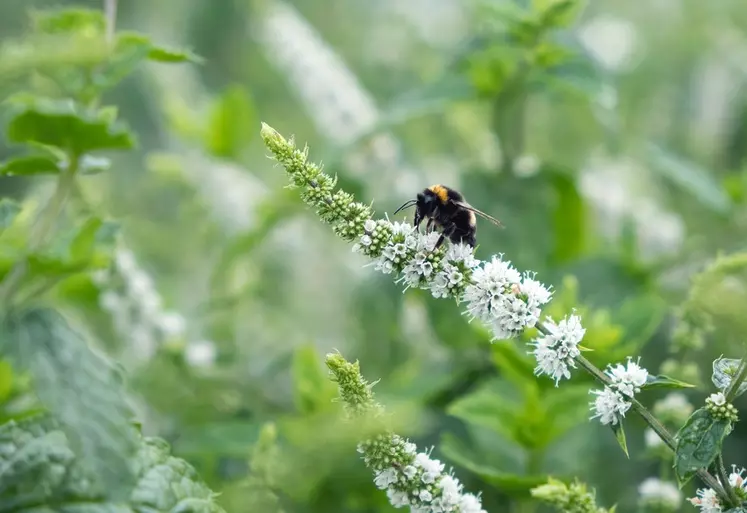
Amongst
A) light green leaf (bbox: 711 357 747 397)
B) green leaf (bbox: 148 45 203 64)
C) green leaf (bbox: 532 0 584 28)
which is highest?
green leaf (bbox: 532 0 584 28)

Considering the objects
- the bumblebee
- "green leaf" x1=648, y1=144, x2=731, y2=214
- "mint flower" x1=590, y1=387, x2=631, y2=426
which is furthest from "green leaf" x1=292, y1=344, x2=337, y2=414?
"green leaf" x1=648, y1=144, x2=731, y2=214

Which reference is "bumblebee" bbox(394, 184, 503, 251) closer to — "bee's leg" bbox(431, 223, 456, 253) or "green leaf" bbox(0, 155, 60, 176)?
"bee's leg" bbox(431, 223, 456, 253)

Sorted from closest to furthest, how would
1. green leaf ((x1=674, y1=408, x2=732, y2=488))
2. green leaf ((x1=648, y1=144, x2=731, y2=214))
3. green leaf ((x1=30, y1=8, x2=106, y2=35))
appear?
green leaf ((x1=674, y1=408, x2=732, y2=488)), green leaf ((x1=30, y1=8, x2=106, y2=35)), green leaf ((x1=648, y1=144, x2=731, y2=214))

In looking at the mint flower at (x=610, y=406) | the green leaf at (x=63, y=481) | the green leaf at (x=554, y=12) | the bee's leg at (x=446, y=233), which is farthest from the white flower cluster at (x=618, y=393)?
the green leaf at (x=554, y=12)

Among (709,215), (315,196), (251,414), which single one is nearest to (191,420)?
(251,414)

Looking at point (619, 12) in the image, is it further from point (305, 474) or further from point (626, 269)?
point (305, 474)

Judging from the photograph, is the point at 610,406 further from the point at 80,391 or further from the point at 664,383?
the point at 80,391

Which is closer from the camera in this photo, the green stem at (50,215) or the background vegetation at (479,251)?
the green stem at (50,215)

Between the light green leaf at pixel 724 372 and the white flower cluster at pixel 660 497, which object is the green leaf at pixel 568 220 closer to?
the white flower cluster at pixel 660 497
